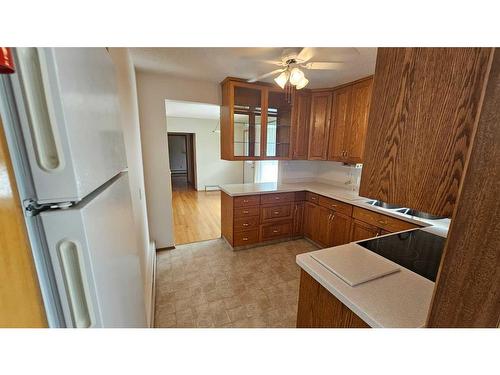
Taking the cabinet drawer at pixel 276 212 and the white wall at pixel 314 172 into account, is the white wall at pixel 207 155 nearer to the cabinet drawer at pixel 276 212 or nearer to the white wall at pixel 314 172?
the white wall at pixel 314 172

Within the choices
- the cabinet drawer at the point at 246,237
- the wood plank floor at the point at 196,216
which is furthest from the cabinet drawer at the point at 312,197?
the wood plank floor at the point at 196,216

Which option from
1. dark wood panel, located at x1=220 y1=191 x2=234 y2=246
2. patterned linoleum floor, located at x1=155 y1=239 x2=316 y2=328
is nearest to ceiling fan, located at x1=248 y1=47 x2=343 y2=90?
dark wood panel, located at x1=220 y1=191 x2=234 y2=246

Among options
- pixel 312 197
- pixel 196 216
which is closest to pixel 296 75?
pixel 312 197

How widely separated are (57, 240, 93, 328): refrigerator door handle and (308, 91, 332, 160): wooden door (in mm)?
3143

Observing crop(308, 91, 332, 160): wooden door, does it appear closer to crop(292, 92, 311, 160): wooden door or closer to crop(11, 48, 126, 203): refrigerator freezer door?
crop(292, 92, 311, 160): wooden door

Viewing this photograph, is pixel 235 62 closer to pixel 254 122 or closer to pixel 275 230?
pixel 254 122

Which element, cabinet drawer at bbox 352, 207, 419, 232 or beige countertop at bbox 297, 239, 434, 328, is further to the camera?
cabinet drawer at bbox 352, 207, 419, 232

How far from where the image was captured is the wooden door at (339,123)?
2710 millimetres

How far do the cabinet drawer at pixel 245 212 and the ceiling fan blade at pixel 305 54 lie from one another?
6.10 feet

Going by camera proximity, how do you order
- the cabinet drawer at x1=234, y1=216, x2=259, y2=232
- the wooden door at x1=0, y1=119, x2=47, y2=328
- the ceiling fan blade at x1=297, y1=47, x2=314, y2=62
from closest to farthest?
the wooden door at x1=0, y1=119, x2=47, y2=328 < the ceiling fan blade at x1=297, y1=47, x2=314, y2=62 < the cabinet drawer at x1=234, y1=216, x2=259, y2=232

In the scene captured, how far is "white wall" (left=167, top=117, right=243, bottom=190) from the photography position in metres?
6.11

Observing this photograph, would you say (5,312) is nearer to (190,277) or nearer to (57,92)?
(57,92)
